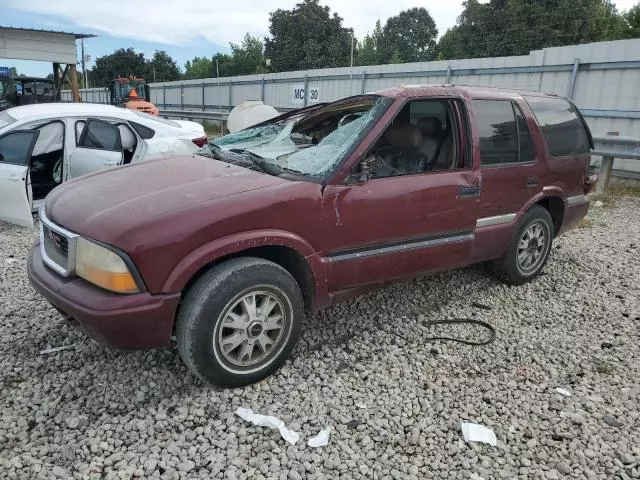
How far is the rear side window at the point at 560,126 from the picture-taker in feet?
14.4

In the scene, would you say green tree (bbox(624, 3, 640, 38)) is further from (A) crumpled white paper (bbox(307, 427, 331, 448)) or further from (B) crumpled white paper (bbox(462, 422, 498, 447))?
(A) crumpled white paper (bbox(307, 427, 331, 448))

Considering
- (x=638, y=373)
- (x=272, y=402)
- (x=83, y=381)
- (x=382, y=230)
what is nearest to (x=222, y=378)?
(x=272, y=402)

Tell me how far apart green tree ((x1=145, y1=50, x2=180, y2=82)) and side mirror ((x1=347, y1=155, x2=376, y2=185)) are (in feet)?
248

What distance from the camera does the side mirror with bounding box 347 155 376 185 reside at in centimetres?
312

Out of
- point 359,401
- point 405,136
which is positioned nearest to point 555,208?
point 405,136

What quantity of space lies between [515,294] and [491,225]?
0.88 m

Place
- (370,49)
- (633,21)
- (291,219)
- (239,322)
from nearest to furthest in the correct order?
(239,322), (291,219), (633,21), (370,49)

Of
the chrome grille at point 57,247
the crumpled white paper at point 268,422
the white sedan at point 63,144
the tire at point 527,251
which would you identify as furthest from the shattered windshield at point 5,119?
the tire at point 527,251

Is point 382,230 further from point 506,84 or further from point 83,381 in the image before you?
point 506,84

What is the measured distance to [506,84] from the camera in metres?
10.7

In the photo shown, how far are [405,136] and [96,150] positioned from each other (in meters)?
4.31

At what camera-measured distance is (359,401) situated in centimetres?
288

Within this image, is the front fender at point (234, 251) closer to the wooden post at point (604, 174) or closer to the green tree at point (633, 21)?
the wooden post at point (604, 174)

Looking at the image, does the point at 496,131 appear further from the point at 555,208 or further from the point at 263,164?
the point at 263,164
